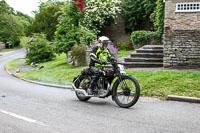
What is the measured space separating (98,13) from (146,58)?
13.6m

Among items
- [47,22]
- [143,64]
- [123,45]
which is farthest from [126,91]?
[47,22]

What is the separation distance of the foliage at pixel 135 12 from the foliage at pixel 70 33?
6771mm

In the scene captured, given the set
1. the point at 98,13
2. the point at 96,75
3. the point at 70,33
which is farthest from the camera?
the point at 98,13

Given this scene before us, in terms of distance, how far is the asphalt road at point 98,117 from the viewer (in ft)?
15.3

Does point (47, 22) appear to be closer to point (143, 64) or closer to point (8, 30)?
point (8, 30)

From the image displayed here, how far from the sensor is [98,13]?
88.7 feet

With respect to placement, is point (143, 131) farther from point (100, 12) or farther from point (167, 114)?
point (100, 12)

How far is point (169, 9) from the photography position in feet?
43.2

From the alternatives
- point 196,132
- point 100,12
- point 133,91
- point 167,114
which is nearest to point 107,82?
point 133,91

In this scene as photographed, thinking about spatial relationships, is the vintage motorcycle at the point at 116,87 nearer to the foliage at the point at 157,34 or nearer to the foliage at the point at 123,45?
the foliage at the point at 157,34

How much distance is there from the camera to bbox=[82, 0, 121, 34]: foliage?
26812 millimetres

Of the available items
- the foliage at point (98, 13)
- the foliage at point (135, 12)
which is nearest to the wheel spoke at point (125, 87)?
the foliage at point (98, 13)

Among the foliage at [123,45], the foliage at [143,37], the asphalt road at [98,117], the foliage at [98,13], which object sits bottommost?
the asphalt road at [98,117]

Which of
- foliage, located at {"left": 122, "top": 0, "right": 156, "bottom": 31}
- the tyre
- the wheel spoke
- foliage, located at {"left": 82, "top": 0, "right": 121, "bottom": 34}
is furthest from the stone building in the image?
foliage, located at {"left": 82, "top": 0, "right": 121, "bottom": 34}
